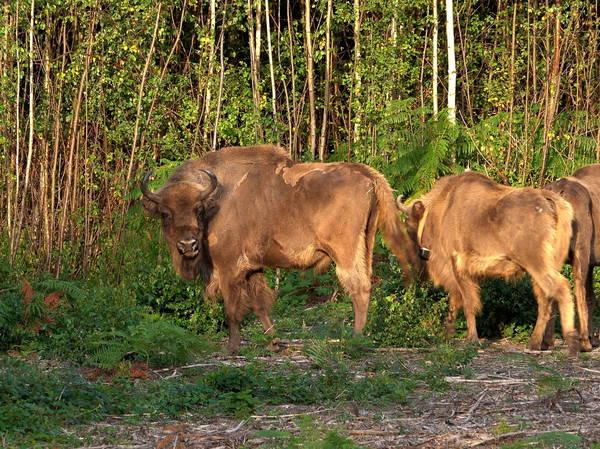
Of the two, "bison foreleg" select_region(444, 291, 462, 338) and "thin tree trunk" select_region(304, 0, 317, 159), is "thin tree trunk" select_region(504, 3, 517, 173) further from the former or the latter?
"bison foreleg" select_region(444, 291, 462, 338)

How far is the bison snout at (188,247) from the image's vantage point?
1061cm

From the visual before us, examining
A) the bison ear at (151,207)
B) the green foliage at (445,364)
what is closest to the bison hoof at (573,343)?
the green foliage at (445,364)

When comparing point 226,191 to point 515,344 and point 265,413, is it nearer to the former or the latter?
point 515,344

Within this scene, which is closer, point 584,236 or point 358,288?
point 584,236

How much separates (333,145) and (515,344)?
927 centimetres

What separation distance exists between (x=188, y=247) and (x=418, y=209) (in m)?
2.76

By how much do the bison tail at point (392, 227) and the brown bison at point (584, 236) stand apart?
1638mm

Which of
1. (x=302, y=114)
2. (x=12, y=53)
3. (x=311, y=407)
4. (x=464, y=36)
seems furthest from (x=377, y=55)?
(x=311, y=407)

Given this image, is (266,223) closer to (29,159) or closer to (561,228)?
(561,228)

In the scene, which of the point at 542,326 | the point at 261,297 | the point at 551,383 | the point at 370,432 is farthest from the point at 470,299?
the point at 370,432

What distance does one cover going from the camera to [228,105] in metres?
17.6

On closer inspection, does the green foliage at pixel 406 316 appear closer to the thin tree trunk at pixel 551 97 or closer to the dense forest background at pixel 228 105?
the dense forest background at pixel 228 105

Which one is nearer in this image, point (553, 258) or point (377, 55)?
point (553, 258)

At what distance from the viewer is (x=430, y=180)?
15.2m
